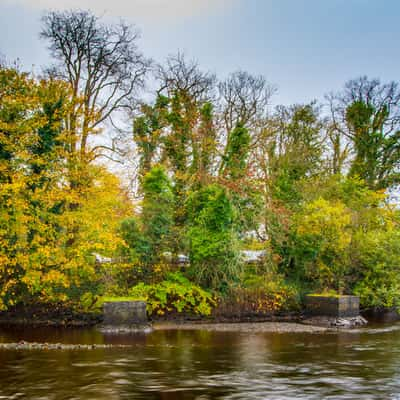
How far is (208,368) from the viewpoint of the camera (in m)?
14.1

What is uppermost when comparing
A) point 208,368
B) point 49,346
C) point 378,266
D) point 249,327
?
point 378,266

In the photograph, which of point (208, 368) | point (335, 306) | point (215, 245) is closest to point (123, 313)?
point (215, 245)

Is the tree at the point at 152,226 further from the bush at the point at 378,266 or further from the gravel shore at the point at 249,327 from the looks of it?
the bush at the point at 378,266

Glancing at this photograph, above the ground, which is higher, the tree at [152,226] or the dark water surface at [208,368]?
the tree at [152,226]

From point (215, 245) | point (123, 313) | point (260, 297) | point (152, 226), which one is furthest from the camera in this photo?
point (260, 297)

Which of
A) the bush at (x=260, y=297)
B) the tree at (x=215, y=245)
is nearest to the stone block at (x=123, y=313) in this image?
the tree at (x=215, y=245)

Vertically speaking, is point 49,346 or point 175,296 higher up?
point 175,296

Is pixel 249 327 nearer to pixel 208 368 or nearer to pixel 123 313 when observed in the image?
pixel 123 313

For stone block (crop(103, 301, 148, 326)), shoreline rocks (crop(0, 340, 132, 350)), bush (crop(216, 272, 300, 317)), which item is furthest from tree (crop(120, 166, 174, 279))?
shoreline rocks (crop(0, 340, 132, 350))

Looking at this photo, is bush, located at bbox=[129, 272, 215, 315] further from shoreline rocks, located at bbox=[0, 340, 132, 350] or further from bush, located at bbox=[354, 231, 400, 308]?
bush, located at bbox=[354, 231, 400, 308]

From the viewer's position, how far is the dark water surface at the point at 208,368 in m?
11.6

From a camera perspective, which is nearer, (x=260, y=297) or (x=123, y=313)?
(x=123, y=313)

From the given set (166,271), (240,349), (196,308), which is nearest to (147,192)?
(166,271)

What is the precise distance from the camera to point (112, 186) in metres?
24.2
